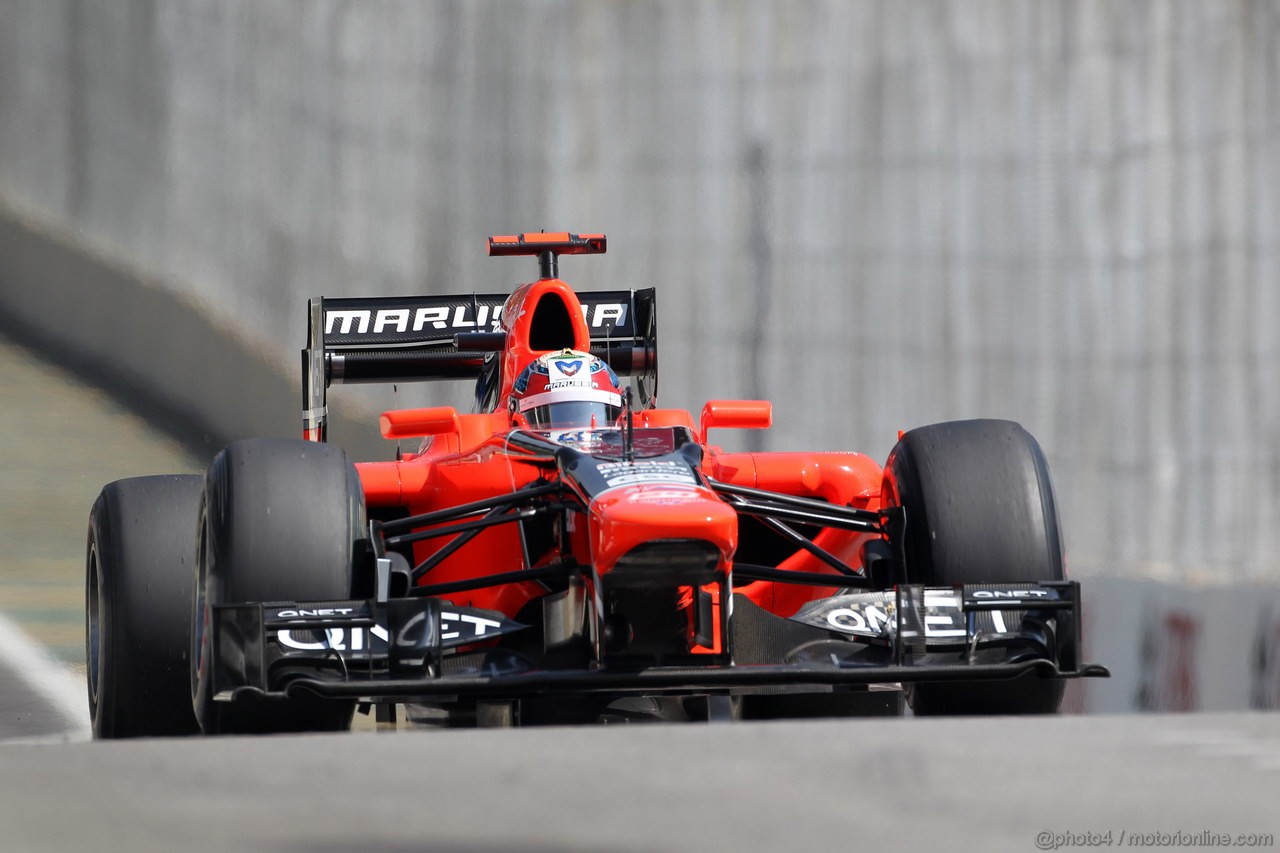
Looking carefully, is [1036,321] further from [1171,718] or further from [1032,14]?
[1171,718]

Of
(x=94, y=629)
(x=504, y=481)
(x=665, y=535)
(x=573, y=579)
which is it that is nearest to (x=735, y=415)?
(x=504, y=481)

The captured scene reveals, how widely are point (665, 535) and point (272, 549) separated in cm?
113

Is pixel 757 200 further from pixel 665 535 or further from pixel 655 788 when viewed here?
pixel 655 788

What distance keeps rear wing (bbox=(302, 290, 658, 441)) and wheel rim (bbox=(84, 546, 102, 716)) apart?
135 cm

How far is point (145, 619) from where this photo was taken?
643 centimetres

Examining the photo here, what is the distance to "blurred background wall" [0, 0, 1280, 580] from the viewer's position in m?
12.5

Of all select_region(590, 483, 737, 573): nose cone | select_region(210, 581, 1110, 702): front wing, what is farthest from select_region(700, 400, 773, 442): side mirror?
select_region(590, 483, 737, 573): nose cone

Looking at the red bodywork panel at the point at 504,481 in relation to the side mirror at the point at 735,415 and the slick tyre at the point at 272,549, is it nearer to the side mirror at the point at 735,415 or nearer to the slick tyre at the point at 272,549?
the side mirror at the point at 735,415

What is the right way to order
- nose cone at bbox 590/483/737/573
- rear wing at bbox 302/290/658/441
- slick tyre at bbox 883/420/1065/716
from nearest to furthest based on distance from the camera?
nose cone at bbox 590/483/737/573
slick tyre at bbox 883/420/1065/716
rear wing at bbox 302/290/658/441

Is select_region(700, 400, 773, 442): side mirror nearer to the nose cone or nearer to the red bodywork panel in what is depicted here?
the red bodywork panel

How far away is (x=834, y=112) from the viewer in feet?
45.8

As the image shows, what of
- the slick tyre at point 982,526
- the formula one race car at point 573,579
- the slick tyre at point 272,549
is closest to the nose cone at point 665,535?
the formula one race car at point 573,579

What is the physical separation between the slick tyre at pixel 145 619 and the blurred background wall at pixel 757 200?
24.3 feet

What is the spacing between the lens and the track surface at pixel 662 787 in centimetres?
338
